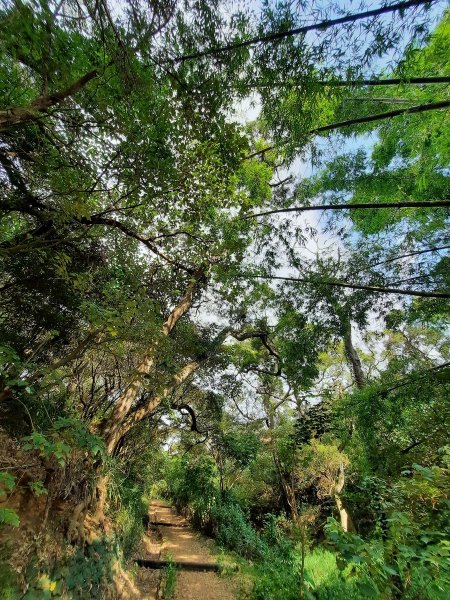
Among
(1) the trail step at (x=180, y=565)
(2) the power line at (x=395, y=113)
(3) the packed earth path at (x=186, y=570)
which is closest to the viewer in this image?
(2) the power line at (x=395, y=113)

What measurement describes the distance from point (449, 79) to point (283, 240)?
2765mm

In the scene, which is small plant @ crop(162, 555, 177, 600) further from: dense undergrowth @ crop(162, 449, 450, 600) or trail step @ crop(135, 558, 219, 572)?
dense undergrowth @ crop(162, 449, 450, 600)

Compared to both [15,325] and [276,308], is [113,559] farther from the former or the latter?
[276,308]

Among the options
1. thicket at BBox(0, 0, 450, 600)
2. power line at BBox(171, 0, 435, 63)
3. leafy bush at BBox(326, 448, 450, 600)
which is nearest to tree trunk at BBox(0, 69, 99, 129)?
thicket at BBox(0, 0, 450, 600)

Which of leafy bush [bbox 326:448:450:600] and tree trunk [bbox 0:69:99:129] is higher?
tree trunk [bbox 0:69:99:129]

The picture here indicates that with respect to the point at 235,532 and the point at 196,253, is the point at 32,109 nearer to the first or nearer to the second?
the point at 196,253

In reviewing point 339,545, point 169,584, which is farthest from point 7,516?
point 169,584

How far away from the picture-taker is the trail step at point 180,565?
5.71 m

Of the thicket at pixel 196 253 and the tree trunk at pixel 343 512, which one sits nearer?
the thicket at pixel 196 253

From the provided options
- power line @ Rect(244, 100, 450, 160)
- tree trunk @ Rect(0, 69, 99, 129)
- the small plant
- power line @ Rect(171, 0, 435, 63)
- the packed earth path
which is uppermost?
power line @ Rect(244, 100, 450, 160)

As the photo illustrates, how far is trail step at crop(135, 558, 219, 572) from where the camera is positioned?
5.71 meters

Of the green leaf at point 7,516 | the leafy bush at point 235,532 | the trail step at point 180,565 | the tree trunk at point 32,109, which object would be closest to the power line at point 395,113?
the tree trunk at point 32,109

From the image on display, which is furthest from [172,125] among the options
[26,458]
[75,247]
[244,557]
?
[244,557]

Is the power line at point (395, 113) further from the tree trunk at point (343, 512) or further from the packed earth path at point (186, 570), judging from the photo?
the tree trunk at point (343, 512)
